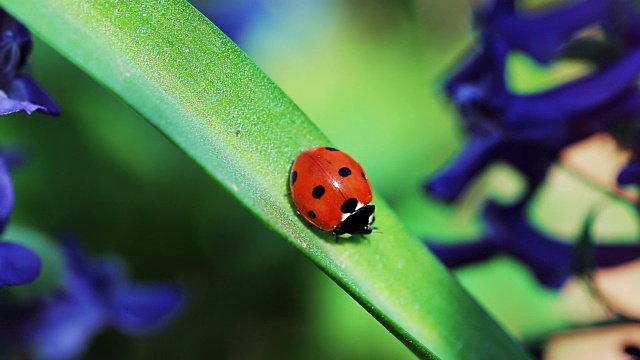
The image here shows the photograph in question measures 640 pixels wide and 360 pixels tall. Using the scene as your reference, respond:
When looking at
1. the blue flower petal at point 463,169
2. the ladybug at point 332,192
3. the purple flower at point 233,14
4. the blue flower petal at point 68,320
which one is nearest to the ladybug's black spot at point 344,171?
the ladybug at point 332,192

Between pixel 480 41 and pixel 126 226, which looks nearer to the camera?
pixel 480 41

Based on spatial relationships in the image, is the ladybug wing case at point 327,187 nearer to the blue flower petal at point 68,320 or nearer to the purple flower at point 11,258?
→ the purple flower at point 11,258

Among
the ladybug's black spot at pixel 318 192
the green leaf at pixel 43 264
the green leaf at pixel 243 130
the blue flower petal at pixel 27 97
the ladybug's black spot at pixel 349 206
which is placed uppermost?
the green leaf at pixel 243 130

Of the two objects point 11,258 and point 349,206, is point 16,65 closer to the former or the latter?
point 11,258

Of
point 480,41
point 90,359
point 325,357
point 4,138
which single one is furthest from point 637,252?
point 4,138

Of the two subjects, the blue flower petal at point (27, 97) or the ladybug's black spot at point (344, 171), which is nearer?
the blue flower petal at point (27, 97)

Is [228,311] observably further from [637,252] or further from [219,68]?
[219,68]
